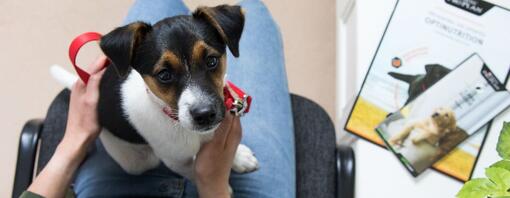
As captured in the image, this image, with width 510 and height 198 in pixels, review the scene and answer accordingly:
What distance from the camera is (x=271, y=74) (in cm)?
153

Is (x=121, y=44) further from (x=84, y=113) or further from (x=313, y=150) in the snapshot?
(x=313, y=150)

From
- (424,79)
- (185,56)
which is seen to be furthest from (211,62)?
(424,79)

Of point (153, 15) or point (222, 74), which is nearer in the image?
point (222, 74)

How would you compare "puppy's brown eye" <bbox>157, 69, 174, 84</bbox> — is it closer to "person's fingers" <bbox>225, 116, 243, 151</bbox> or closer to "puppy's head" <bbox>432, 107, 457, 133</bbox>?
"person's fingers" <bbox>225, 116, 243, 151</bbox>

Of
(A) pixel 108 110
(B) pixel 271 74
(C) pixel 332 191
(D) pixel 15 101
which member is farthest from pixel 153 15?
(D) pixel 15 101

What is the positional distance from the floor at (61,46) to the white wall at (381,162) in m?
0.76

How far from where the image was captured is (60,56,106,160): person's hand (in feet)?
3.98

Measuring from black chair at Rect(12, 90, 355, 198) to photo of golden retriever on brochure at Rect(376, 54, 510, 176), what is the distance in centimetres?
14

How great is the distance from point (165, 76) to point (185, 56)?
55 mm

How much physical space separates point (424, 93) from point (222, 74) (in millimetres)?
566

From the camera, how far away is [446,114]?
1.32 m

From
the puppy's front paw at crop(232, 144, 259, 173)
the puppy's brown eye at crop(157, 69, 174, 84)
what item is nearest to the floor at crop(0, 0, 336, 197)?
the puppy's front paw at crop(232, 144, 259, 173)

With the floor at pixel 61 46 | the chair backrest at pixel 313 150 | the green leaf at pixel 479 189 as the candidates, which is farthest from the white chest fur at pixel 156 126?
the floor at pixel 61 46

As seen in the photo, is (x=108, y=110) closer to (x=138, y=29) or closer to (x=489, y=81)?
(x=138, y=29)
